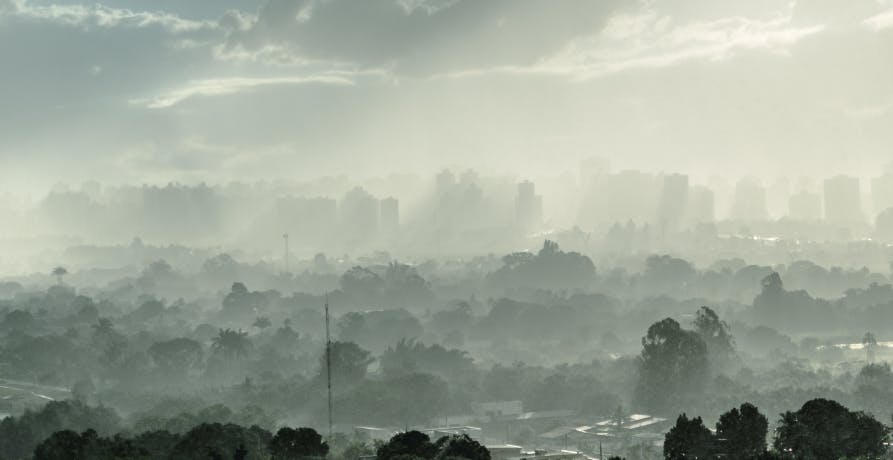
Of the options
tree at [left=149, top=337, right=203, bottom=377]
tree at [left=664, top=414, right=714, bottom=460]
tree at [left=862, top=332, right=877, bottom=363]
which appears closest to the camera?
tree at [left=664, top=414, right=714, bottom=460]

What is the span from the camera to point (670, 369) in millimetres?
130875

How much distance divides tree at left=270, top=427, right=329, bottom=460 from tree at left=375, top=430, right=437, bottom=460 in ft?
13.0

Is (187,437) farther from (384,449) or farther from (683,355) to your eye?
(683,355)

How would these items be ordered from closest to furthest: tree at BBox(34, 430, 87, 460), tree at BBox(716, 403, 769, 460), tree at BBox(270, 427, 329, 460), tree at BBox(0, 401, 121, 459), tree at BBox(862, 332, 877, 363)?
tree at BBox(716, 403, 769, 460), tree at BBox(270, 427, 329, 460), tree at BBox(34, 430, 87, 460), tree at BBox(0, 401, 121, 459), tree at BBox(862, 332, 877, 363)

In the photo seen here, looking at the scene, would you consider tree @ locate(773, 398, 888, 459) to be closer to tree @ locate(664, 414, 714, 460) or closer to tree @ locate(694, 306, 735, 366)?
tree @ locate(664, 414, 714, 460)

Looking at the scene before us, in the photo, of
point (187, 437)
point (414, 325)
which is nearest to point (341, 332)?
point (414, 325)

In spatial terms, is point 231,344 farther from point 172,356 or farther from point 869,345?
point 869,345

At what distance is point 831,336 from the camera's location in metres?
197

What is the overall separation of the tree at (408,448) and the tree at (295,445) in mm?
3966

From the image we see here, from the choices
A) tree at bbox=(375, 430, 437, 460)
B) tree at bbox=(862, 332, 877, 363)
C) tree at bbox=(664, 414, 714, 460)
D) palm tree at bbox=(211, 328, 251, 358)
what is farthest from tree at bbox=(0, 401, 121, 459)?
tree at bbox=(862, 332, 877, 363)

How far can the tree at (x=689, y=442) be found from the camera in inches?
2913

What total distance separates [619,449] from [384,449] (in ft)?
125

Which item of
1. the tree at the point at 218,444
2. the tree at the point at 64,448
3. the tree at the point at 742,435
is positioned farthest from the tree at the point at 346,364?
the tree at the point at 742,435

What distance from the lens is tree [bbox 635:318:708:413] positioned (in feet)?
421
